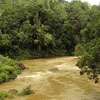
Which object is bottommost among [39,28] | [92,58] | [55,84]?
[55,84]

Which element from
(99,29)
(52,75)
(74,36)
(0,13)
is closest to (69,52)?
(74,36)

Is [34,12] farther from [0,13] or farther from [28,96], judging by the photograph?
[28,96]

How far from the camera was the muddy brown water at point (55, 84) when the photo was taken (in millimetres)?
18938

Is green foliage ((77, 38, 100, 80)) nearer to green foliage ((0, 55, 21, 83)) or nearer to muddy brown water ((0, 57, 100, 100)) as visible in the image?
muddy brown water ((0, 57, 100, 100))

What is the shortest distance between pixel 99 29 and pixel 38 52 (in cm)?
2140

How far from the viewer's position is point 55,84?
22.0 metres

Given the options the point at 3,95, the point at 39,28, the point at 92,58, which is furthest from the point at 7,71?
the point at 39,28

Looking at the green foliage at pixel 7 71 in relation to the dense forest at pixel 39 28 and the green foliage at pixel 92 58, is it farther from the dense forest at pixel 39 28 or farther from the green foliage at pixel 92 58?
the dense forest at pixel 39 28

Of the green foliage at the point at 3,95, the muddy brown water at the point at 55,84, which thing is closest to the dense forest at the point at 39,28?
the muddy brown water at the point at 55,84

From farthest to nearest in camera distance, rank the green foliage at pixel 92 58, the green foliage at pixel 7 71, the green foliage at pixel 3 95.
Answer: the green foliage at pixel 7 71, the green foliage at pixel 3 95, the green foliage at pixel 92 58

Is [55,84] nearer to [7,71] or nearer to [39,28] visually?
[7,71]

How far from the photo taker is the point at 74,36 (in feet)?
133

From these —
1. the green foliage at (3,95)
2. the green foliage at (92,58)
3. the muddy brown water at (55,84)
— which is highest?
the green foliage at (92,58)

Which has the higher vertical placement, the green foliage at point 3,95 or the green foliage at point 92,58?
the green foliage at point 92,58
